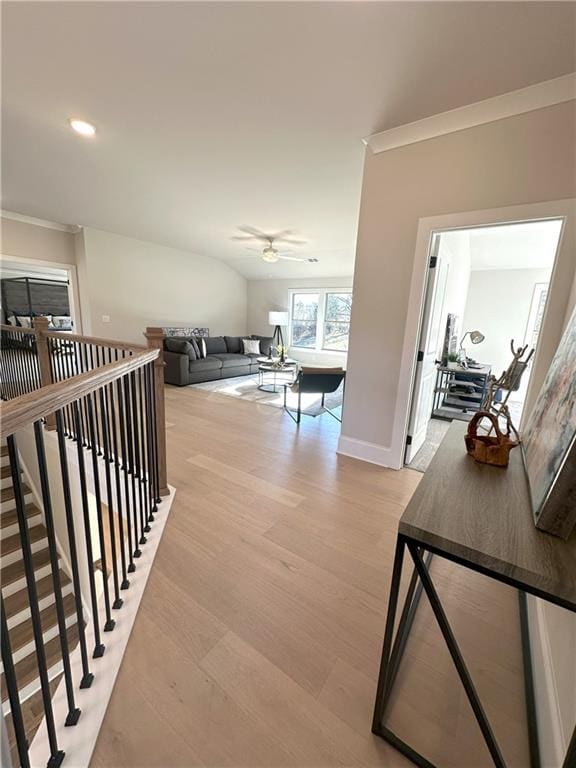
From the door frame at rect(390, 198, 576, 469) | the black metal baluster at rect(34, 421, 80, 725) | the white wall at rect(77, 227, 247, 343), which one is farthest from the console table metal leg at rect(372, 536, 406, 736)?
the white wall at rect(77, 227, 247, 343)

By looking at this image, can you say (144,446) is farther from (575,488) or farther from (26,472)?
(26,472)

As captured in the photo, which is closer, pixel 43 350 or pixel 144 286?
pixel 43 350

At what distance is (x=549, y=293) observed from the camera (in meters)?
2.07

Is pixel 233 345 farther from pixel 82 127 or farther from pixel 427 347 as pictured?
pixel 427 347

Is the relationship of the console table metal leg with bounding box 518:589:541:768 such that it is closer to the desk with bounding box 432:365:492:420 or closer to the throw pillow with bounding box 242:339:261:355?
the desk with bounding box 432:365:492:420

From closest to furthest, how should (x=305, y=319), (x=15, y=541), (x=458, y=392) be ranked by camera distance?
1. (x=15, y=541)
2. (x=458, y=392)
3. (x=305, y=319)

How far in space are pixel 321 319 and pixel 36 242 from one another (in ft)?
19.0

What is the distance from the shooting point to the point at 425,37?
65.7 inches

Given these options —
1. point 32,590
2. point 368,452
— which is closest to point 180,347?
point 368,452

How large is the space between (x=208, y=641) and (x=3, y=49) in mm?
3651

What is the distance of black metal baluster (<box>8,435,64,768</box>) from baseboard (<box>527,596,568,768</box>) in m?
1.40

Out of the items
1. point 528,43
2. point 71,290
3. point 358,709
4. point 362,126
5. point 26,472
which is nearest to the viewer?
point 358,709

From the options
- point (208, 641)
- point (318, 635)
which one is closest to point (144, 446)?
point (208, 641)

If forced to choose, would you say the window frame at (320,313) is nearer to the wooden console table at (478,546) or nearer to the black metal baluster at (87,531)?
the wooden console table at (478,546)
